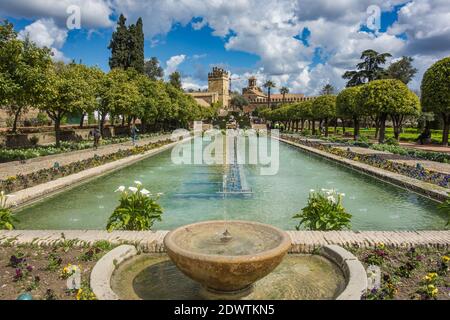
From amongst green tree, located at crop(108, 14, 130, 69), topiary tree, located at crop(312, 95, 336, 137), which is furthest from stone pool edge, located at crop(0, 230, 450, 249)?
green tree, located at crop(108, 14, 130, 69)

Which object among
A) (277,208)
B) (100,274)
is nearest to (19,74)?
(277,208)

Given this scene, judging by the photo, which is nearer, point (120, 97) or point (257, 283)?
point (257, 283)

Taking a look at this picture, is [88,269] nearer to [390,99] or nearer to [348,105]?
[390,99]

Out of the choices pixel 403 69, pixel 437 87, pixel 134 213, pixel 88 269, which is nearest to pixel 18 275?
pixel 88 269

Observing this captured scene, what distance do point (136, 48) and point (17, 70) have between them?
1333 inches

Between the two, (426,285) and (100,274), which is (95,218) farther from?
(426,285)

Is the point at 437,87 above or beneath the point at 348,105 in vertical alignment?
above

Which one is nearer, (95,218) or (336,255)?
(336,255)

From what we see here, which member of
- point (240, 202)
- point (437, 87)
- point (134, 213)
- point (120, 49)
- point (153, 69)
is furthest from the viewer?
point (153, 69)

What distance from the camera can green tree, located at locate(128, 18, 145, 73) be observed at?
46.4 meters

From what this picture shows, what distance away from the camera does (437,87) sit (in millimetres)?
18016

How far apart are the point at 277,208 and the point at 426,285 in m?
4.91

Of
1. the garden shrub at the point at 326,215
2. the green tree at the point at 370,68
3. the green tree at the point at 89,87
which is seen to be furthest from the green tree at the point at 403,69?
the garden shrub at the point at 326,215

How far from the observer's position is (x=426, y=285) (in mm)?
4262
